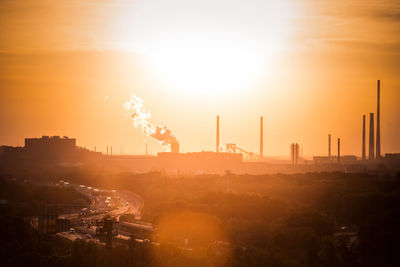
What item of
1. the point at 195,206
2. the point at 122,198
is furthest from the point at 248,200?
the point at 122,198

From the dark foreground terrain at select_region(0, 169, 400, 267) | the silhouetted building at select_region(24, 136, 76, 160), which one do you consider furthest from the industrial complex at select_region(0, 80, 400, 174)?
the dark foreground terrain at select_region(0, 169, 400, 267)

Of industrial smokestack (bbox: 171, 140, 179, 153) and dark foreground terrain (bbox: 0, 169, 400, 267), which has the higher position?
industrial smokestack (bbox: 171, 140, 179, 153)

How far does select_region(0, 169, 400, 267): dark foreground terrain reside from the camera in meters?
36.2

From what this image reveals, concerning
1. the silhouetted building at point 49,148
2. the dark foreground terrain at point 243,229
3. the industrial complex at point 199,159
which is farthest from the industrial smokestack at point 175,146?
the dark foreground terrain at point 243,229

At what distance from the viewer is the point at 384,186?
255 ft

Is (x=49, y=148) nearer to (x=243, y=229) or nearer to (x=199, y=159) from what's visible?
(x=199, y=159)

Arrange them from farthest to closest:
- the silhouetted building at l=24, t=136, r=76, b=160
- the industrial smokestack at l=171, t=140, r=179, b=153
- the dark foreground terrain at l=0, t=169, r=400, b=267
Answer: the silhouetted building at l=24, t=136, r=76, b=160, the industrial smokestack at l=171, t=140, r=179, b=153, the dark foreground terrain at l=0, t=169, r=400, b=267

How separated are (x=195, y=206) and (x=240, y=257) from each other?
25332mm

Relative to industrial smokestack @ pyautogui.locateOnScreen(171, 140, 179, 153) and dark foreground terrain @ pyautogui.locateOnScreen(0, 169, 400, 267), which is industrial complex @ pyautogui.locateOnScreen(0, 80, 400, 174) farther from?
dark foreground terrain @ pyautogui.locateOnScreen(0, 169, 400, 267)

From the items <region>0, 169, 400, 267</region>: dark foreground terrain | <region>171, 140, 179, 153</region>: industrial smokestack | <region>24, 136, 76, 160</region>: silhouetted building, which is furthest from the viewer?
<region>24, 136, 76, 160</region>: silhouetted building

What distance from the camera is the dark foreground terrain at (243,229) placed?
36.2 meters

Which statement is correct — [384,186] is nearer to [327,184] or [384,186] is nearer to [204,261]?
[327,184]

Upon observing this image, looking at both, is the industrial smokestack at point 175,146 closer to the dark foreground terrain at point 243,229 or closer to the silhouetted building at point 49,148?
the silhouetted building at point 49,148

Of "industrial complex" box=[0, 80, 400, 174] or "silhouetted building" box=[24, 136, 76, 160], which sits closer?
"industrial complex" box=[0, 80, 400, 174]
